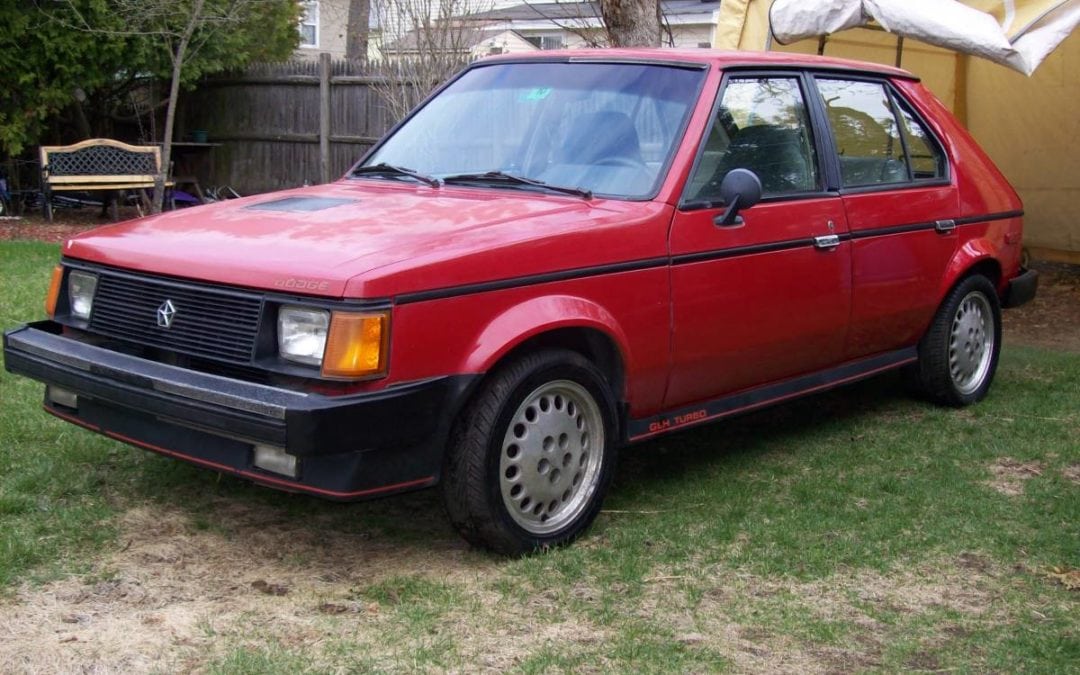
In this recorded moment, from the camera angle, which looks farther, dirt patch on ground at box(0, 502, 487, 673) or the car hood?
the car hood

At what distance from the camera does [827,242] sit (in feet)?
18.2

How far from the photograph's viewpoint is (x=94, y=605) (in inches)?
155

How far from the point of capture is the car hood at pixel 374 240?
399 cm

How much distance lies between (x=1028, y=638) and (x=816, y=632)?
660mm

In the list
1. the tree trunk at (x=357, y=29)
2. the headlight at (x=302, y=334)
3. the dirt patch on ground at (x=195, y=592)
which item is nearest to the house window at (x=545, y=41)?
the tree trunk at (x=357, y=29)

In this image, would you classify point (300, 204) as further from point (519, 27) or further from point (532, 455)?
point (519, 27)

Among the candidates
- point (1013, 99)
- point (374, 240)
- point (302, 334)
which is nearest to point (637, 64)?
point (374, 240)

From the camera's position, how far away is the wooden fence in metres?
17.7

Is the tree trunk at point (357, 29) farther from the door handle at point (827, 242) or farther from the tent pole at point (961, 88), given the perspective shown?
the door handle at point (827, 242)

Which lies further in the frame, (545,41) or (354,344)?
(545,41)

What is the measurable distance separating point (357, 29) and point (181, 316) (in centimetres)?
2134

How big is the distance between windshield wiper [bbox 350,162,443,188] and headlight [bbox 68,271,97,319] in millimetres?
1388

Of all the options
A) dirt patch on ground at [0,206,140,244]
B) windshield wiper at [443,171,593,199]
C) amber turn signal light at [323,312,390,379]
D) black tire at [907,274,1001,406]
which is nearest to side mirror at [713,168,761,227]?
windshield wiper at [443,171,593,199]

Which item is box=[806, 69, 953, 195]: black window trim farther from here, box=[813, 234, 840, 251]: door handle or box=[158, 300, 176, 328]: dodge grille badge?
box=[158, 300, 176, 328]: dodge grille badge
